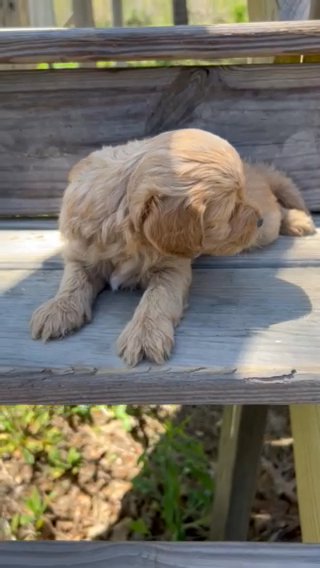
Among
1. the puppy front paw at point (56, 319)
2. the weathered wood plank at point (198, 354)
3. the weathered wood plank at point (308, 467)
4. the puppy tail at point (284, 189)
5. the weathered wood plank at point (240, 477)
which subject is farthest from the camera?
the weathered wood plank at point (240, 477)

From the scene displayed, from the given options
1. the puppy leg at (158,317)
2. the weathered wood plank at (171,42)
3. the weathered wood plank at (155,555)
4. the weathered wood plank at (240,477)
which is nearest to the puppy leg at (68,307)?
the puppy leg at (158,317)

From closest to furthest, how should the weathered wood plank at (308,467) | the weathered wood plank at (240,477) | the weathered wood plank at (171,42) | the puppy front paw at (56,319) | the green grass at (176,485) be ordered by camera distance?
the puppy front paw at (56,319), the weathered wood plank at (308,467), the weathered wood plank at (171,42), the weathered wood plank at (240,477), the green grass at (176,485)

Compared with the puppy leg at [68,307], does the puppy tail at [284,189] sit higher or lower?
higher

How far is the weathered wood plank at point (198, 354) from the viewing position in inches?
49.9

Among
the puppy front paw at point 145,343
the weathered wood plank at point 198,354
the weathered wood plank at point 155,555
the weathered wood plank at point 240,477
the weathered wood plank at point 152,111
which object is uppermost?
the weathered wood plank at point 152,111

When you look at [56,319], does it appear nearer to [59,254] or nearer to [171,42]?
[59,254]

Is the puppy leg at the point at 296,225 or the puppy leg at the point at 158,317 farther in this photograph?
the puppy leg at the point at 296,225

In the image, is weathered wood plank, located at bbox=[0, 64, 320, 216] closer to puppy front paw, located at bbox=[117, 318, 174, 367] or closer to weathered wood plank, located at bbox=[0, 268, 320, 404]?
weathered wood plank, located at bbox=[0, 268, 320, 404]

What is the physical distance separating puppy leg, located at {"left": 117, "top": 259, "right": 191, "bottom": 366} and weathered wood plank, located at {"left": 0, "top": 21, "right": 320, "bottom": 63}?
57 cm

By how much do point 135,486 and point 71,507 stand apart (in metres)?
0.24

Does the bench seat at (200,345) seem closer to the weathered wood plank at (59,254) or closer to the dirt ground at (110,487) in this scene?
the weathered wood plank at (59,254)

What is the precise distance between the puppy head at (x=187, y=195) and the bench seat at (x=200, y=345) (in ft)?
0.48

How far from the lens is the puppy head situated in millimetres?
1535

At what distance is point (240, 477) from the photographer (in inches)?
94.5
